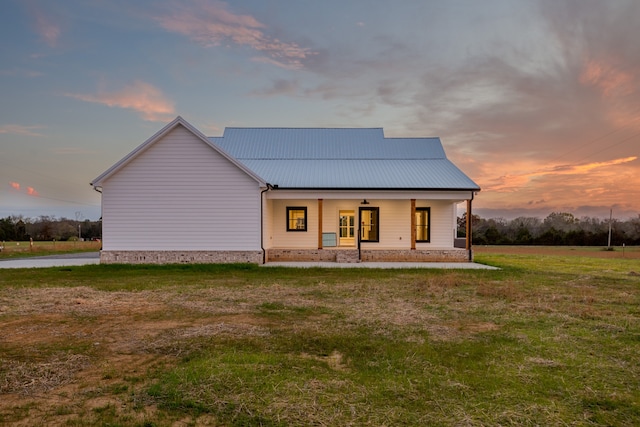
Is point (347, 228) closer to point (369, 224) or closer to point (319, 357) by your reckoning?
point (369, 224)

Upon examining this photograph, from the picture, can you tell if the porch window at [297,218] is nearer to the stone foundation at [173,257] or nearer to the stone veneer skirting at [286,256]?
the stone veneer skirting at [286,256]

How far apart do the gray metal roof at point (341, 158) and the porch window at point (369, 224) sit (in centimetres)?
201

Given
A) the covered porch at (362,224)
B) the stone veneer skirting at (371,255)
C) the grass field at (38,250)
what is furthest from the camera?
the grass field at (38,250)

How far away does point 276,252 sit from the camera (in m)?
18.6

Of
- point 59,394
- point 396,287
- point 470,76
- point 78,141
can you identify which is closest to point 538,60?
point 470,76

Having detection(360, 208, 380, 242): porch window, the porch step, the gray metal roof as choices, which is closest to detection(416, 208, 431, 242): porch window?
the gray metal roof

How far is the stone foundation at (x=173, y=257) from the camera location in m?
16.5

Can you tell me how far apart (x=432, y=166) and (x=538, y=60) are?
A: 8258 millimetres

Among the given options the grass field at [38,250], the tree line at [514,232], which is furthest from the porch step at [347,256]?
the tree line at [514,232]

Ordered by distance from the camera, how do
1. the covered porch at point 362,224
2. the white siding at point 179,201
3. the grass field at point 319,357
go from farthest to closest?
the covered porch at point 362,224
the white siding at point 179,201
the grass field at point 319,357

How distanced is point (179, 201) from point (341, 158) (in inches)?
392

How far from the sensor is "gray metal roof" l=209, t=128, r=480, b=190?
1895 cm

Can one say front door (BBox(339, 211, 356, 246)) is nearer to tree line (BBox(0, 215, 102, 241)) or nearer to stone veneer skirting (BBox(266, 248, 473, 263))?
stone veneer skirting (BBox(266, 248, 473, 263))

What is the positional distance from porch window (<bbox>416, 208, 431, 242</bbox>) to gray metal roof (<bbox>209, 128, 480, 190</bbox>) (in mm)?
2015
